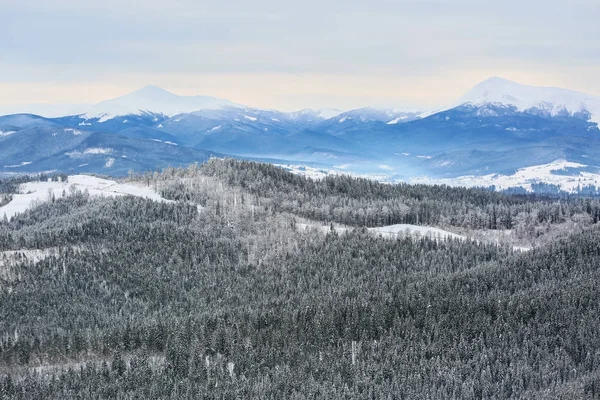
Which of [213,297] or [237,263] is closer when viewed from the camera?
[213,297]

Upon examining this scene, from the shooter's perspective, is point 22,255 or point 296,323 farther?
point 22,255

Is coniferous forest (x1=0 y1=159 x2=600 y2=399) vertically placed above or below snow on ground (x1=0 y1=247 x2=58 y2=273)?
below

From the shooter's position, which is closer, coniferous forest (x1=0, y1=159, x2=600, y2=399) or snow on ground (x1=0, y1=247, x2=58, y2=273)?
coniferous forest (x1=0, y1=159, x2=600, y2=399)

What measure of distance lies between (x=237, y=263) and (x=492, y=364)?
10395 cm

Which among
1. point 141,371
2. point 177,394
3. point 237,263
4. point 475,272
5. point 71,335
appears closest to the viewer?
point 177,394

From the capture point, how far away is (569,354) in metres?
105

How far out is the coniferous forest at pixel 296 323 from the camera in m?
96.2

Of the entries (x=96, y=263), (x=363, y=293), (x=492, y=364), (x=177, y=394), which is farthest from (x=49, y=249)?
(x=492, y=364)

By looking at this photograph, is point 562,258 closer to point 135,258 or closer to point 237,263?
point 237,263

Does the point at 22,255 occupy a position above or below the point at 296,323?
above

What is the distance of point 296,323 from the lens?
411 ft

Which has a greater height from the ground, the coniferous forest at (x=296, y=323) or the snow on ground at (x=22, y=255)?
the snow on ground at (x=22, y=255)

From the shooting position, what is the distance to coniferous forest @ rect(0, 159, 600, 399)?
9619 cm

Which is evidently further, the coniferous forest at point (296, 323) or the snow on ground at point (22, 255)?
the snow on ground at point (22, 255)
